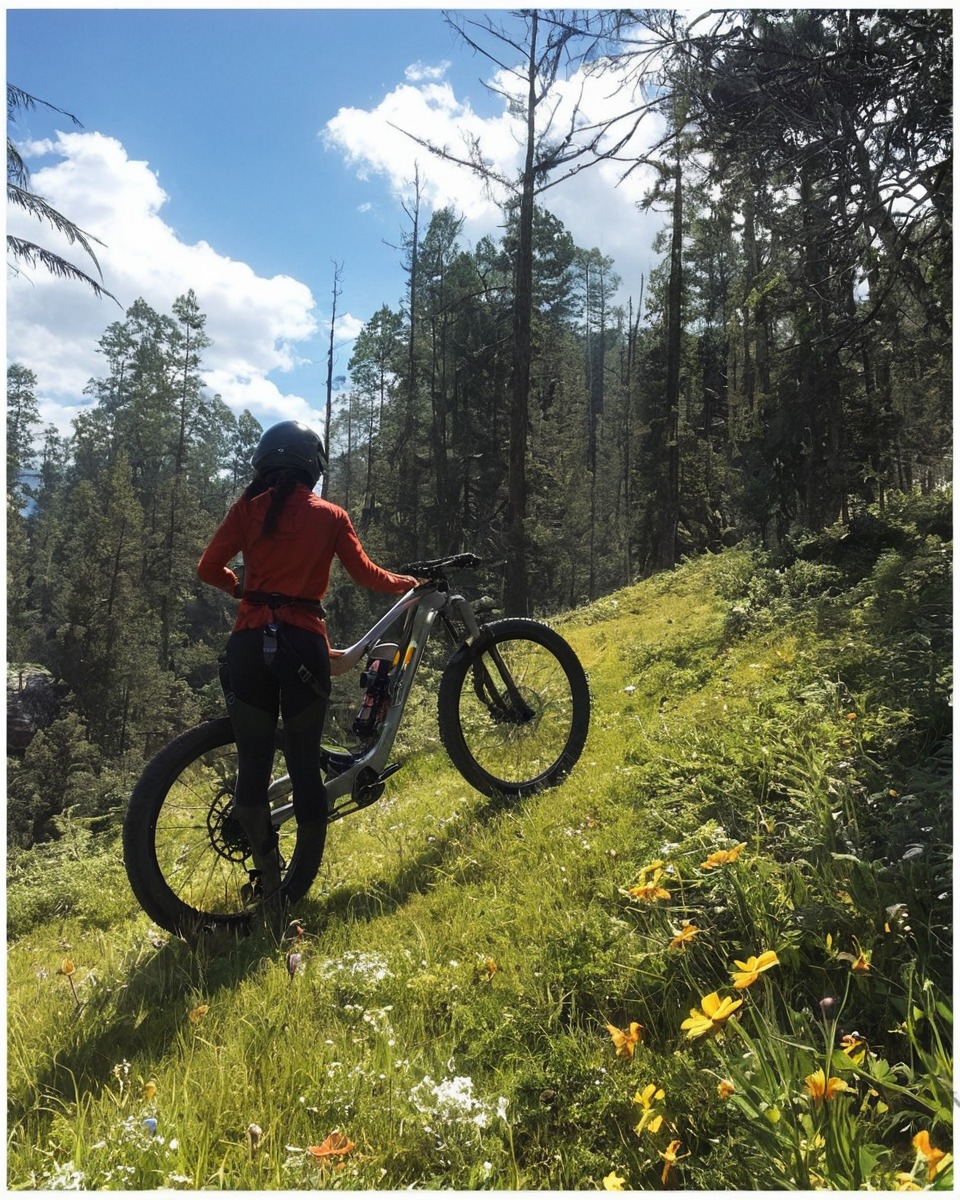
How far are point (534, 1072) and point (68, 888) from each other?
397cm

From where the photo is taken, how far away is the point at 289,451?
3.28 m

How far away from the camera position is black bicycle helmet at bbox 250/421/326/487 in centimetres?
326

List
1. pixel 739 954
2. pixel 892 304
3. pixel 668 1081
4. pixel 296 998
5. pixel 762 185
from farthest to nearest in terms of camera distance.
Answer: pixel 892 304 → pixel 762 185 → pixel 296 998 → pixel 739 954 → pixel 668 1081

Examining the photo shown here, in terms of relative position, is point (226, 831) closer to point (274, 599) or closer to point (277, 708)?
point (277, 708)

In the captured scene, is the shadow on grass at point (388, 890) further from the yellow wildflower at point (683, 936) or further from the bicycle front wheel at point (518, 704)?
the yellow wildflower at point (683, 936)

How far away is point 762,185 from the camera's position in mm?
5715

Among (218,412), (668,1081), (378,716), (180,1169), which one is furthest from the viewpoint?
(218,412)

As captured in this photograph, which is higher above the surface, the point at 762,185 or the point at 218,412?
the point at 218,412

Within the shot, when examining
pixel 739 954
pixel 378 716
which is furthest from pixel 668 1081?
pixel 378 716

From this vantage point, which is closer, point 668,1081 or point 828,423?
point 668,1081

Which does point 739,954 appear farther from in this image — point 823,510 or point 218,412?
point 218,412

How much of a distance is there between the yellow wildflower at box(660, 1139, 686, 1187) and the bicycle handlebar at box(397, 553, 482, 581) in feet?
9.62

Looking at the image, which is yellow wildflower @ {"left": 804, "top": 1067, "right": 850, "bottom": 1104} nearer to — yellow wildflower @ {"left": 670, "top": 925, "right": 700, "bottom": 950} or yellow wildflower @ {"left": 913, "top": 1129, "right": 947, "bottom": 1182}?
yellow wildflower @ {"left": 913, "top": 1129, "right": 947, "bottom": 1182}

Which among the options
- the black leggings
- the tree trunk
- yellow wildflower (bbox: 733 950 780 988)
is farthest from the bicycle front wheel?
the tree trunk
